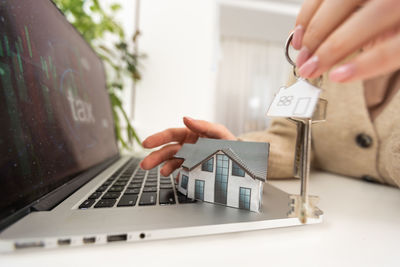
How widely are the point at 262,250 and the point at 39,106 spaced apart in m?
0.31

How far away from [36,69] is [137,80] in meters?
1.04

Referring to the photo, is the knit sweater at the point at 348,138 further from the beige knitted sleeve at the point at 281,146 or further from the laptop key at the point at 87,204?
the laptop key at the point at 87,204

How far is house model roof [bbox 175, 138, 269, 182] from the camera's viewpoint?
20cm

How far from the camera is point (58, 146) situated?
0.95 ft

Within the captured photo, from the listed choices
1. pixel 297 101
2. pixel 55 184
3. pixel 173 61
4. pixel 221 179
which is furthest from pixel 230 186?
pixel 173 61

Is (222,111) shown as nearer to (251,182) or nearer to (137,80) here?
(137,80)

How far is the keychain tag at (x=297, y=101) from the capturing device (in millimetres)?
143

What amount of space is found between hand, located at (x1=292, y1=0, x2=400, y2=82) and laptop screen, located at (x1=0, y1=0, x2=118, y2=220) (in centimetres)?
28

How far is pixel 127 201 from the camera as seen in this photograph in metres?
0.23

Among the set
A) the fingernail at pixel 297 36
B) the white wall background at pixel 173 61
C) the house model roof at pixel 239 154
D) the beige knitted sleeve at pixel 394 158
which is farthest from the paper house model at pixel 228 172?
the white wall background at pixel 173 61

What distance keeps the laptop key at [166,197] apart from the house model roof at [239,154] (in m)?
0.05

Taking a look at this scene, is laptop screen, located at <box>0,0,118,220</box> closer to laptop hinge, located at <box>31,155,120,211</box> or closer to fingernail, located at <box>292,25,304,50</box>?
laptop hinge, located at <box>31,155,120,211</box>

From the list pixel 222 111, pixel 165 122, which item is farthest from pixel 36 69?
pixel 222 111

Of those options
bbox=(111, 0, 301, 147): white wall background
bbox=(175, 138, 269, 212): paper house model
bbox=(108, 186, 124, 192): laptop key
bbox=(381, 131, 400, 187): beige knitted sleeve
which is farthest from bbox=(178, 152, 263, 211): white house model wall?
bbox=(111, 0, 301, 147): white wall background
